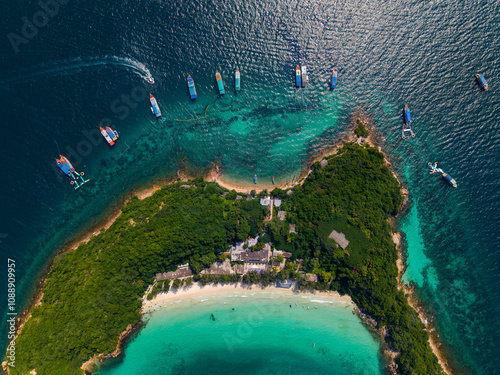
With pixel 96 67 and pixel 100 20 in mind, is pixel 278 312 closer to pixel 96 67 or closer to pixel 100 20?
pixel 96 67

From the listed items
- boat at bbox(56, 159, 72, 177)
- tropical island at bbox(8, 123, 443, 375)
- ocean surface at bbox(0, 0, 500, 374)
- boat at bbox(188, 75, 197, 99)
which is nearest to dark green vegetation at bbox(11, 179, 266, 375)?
tropical island at bbox(8, 123, 443, 375)

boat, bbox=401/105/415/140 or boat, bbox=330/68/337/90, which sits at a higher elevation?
boat, bbox=330/68/337/90

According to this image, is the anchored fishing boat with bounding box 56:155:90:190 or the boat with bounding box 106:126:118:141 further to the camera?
the boat with bounding box 106:126:118:141

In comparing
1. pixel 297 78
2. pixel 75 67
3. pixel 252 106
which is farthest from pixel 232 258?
pixel 75 67

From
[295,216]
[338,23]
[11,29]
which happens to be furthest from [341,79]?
[11,29]

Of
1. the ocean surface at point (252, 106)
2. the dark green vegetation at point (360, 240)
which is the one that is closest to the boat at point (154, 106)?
the ocean surface at point (252, 106)

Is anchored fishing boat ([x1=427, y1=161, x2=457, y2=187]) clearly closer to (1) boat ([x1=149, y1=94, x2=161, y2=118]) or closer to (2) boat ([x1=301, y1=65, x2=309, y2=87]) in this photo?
(2) boat ([x1=301, y1=65, x2=309, y2=87])
